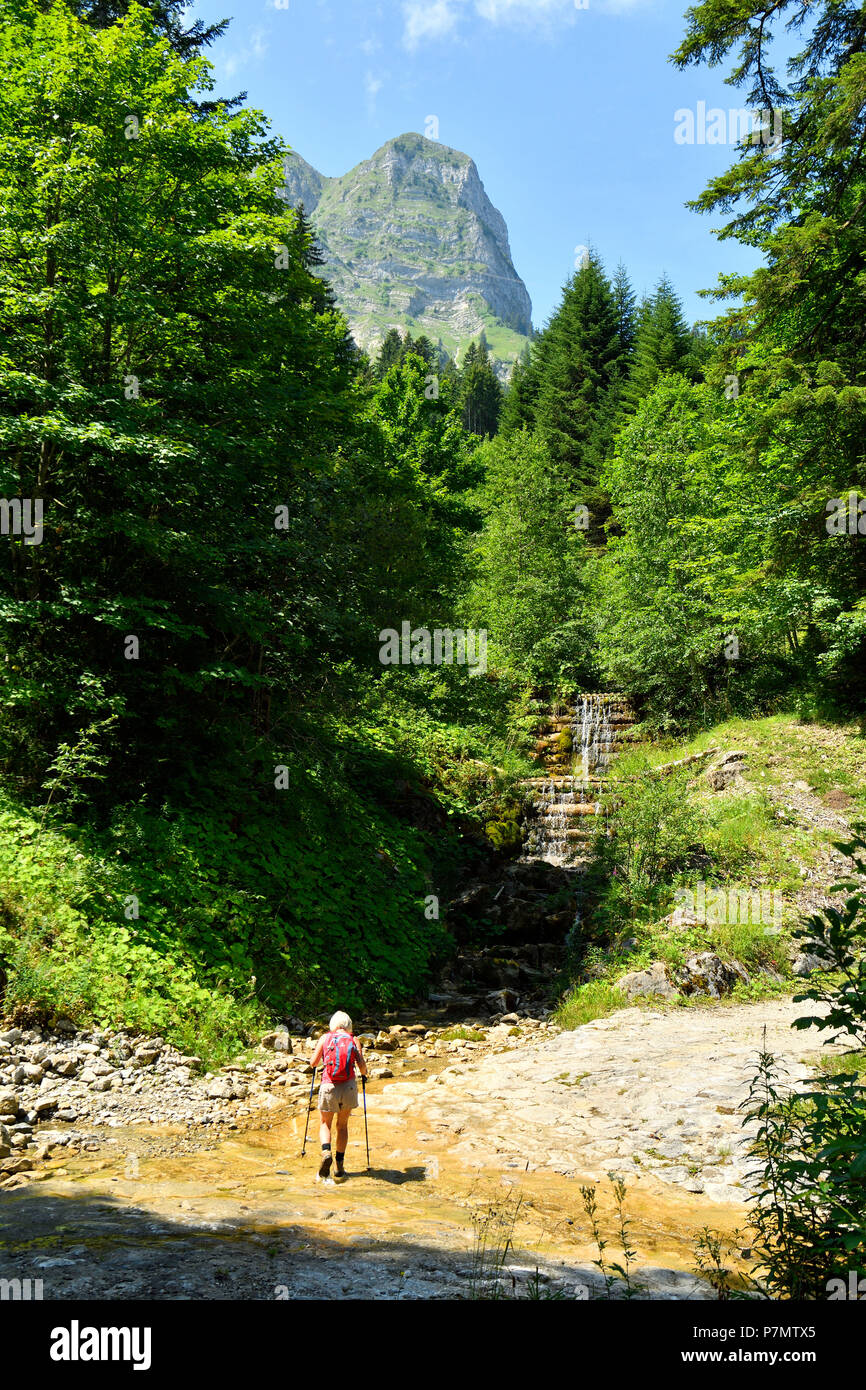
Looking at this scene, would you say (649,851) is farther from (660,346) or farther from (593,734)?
(660,346)

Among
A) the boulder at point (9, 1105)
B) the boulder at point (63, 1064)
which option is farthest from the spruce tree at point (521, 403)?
the boulder at point (9, 1105)

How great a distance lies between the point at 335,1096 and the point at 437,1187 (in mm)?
1087

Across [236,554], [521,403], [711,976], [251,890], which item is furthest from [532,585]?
[521,403]

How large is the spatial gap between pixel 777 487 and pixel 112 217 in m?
14.2

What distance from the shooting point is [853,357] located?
1605cm

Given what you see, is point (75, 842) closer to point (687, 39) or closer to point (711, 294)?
point (687, 39)

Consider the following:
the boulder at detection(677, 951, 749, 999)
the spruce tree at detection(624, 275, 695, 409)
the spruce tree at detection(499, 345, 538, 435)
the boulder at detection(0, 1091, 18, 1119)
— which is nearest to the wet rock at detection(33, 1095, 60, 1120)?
the boulder at detection(0, 1091, 18, 1119)

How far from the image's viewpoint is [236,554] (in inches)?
451

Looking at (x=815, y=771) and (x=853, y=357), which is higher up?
(x=853, y=357)

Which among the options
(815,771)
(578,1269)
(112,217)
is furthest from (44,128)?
(815,771)

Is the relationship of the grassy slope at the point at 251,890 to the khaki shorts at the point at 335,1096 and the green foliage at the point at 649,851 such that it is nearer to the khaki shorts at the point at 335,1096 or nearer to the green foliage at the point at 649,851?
the khaki shorts at the point at 335,1096

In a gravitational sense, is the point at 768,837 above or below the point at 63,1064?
above

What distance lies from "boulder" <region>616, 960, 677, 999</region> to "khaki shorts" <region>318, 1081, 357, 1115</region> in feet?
20.5

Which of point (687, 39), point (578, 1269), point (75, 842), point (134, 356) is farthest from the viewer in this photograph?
point (687, 39)
